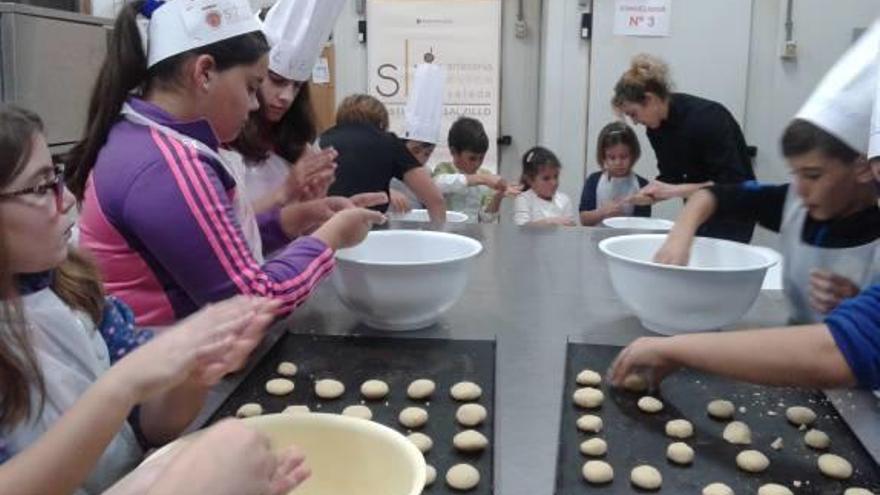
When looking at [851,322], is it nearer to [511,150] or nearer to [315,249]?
[315,249]

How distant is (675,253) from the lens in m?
1.41

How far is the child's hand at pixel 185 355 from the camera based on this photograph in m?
0.67

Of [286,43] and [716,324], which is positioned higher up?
[286,43]

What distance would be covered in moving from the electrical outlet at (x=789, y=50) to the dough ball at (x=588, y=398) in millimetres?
3265

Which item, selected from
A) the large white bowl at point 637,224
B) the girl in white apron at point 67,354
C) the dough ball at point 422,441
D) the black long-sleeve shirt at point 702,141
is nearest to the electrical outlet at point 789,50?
the black long-sleeve shirt at point 702,141

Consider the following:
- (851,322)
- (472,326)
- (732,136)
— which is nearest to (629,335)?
(472,326)

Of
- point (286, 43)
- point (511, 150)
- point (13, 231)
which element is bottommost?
point (511, 150)

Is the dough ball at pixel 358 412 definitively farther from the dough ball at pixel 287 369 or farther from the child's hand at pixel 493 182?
the child's hand at pixel 493 182

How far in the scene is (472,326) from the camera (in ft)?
4.46

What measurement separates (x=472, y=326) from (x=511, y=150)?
326 centimetres

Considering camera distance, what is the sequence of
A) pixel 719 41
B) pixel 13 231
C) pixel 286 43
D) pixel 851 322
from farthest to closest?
pixel 719 41, pixel 286 43, pixel 851 322, pixel 13 231

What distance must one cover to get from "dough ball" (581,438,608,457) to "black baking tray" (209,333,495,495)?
0.11 meters

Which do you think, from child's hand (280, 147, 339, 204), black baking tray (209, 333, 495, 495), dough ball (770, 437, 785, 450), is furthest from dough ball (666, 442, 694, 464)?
child's hand (280, 147, 339, 204)

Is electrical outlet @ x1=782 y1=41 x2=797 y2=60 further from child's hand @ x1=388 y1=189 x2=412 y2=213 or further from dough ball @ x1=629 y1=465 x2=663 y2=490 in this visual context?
dough ball @ x1=629 y1=465 x2=663 y2=490
